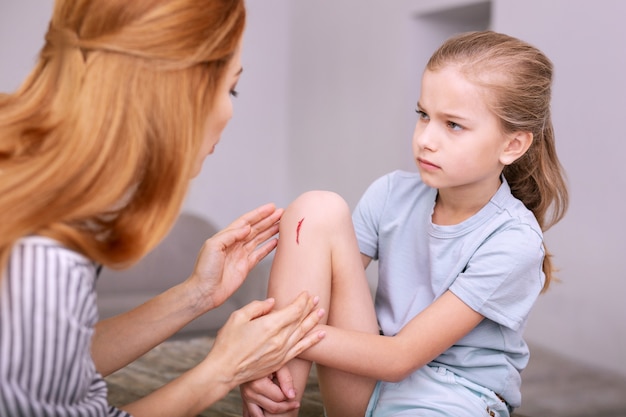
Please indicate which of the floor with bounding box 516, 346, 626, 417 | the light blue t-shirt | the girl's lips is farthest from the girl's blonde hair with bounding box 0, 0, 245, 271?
the floor with bounding box 516, 346, 626, 417

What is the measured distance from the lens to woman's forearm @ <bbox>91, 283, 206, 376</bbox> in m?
1.54

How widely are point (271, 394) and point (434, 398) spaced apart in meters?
0.34

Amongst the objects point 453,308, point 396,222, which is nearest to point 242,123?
point 396,222

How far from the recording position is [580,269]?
2.69 metres

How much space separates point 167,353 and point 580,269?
4.72 feet

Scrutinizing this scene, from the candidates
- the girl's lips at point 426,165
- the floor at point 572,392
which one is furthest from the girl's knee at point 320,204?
the floor at point 572,392

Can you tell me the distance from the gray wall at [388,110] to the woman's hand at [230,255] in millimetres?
1353

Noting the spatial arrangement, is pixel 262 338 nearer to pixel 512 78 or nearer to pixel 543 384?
pixel 512 78

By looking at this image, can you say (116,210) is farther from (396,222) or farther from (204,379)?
(396,222)

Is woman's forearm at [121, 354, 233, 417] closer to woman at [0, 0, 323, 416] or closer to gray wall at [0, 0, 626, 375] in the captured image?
woman at [0, 0, 323, 416]

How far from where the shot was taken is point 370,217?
1.84 metres

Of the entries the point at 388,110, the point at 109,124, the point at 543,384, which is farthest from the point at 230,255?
the point at 388,110

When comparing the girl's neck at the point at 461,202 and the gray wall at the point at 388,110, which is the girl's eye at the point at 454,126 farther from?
the gray wall at the point at 388,110

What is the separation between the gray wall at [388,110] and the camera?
2.57 m
